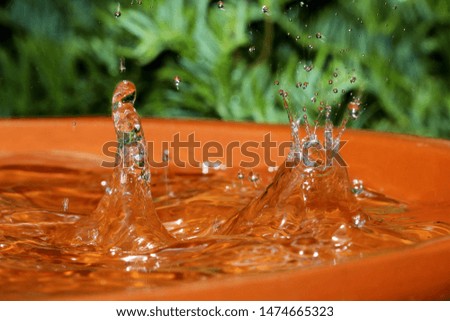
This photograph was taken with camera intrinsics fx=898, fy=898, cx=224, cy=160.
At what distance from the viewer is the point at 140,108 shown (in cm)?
247

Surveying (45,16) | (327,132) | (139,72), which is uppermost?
(45,16)

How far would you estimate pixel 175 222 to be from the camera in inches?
38.1

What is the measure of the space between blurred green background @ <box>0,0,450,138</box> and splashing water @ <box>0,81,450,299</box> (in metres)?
1.24

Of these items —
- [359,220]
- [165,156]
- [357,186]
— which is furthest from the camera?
[165,156]

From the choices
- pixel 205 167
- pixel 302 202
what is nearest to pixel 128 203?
pixel 302 202

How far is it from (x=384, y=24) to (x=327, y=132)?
1243 mm

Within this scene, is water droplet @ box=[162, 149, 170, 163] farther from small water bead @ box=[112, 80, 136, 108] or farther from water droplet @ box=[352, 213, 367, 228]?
water droplet @ box=[352, 213, 367, 228]

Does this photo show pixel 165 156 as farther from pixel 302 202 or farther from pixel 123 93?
pixel 302 202

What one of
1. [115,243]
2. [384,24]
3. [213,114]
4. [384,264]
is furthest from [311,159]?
[213,114]

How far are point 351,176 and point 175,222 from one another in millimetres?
267

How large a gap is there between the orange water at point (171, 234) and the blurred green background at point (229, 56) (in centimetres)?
123

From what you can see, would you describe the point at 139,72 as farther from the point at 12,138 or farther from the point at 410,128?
the point at 12,138

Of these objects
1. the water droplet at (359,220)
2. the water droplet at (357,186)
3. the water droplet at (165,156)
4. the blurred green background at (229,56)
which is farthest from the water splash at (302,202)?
the blurred green background at (229,56)

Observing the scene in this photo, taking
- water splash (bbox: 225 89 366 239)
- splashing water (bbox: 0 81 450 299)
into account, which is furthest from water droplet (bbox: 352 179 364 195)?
water splash (bbox: 225 89 366 239)
